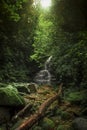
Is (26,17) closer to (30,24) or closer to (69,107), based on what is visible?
(30,24)

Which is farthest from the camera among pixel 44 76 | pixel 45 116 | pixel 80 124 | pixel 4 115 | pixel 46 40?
pixel 44 76

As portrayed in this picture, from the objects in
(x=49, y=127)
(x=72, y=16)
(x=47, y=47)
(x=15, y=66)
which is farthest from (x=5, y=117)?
(x=15, y=66)

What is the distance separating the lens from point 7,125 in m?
6.52

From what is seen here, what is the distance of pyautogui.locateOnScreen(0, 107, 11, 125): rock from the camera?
22.3ft

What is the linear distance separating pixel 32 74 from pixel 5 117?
13.7 meters

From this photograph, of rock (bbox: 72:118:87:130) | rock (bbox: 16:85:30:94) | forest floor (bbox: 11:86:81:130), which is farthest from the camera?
rock (bbox: 16:85:30:94)

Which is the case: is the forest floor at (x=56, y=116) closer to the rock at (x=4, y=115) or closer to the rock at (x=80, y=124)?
the rock at (x=80, y=124)

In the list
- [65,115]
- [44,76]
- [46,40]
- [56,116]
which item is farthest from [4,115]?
[44,76]

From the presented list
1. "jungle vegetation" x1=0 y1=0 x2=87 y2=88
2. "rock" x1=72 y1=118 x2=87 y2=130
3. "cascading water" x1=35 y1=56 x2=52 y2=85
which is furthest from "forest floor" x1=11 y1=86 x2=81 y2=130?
"cascading water" x1=35 y1=56 x2=52 y2=85

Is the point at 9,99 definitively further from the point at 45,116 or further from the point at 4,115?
the point at 45,116

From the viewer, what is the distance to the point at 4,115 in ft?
22.8

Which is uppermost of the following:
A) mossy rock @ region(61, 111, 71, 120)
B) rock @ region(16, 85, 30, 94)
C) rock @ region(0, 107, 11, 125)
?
rock @ region(16, 85, 30, 94)

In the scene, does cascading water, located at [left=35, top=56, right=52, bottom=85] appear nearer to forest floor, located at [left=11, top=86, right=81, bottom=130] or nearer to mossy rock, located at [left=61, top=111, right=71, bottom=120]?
forest floor, located at [left=11, top=86, right=81, bottom=130]

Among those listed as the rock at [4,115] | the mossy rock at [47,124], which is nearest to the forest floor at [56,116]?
the mossy rock at [47,124]
